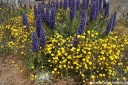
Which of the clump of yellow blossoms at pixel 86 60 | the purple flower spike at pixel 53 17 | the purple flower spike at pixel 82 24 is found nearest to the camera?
the clump of yellow blossoms at pixel 86 60

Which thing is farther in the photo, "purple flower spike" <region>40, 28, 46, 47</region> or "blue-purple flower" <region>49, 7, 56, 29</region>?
"blue-purple flower" <region>49, 7, 56, 29</region>

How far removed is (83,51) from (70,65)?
0.43 metres

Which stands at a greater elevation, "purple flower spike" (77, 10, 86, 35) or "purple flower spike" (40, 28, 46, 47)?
"purple flower spike" (77, 10, 86, 35)

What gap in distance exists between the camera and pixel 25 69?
6121mm

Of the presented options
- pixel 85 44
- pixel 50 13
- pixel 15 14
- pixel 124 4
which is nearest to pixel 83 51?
pixel 85 44

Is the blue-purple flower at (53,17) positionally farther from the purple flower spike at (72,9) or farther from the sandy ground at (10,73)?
the sandy ground at (10,73)

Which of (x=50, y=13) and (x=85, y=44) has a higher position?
(x=50, y=13)

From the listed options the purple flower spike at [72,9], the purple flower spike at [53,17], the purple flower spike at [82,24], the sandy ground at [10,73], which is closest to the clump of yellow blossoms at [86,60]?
the purple flower spike at [82,24]

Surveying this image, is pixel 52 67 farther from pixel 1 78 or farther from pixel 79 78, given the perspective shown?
pixel 1 78

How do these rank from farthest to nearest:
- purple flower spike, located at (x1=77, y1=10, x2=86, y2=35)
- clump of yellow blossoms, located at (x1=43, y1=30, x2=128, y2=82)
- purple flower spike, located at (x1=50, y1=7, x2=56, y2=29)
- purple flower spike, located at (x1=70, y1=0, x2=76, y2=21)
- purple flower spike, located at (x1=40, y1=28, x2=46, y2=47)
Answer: purple flower spike, located at (x1=70, y1=0, x2=76, y2=21) < purple flower spike, located at (x1=50, y1=7, x2=56, y2=29) < purple flower spike, located at (x1=77, y1=10, x2=86, y2=35) < purple flower spike, located at (x1=40, y1=28, x2=46, y2=47) < clump of yellow blossoms, located at (x1=43, y1=30, x2=128, y2=82)

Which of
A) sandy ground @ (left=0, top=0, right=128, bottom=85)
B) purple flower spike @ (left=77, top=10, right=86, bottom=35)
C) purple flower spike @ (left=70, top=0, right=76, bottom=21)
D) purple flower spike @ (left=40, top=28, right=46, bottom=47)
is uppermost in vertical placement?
purple flower spike @ (left=70, top=0, right=76, bottom=21)

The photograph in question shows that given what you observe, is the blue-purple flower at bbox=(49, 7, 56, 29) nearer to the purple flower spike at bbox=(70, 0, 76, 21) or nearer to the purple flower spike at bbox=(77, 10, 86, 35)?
the purple flower spike at bbox=(70, 0, 76, 21)

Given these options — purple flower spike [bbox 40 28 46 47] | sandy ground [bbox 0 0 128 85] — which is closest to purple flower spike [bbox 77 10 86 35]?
purple flower spike [bbox 40 28 46 47]

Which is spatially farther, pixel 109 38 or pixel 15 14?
pixel 15 14
